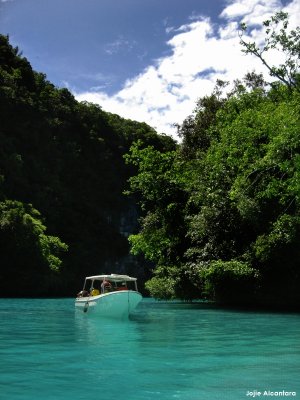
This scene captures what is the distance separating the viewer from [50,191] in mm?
76375

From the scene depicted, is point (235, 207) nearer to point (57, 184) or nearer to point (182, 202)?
point (182, 202)

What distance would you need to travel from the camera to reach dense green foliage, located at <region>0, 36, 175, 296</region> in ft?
196

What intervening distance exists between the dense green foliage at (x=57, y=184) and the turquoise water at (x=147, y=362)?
4253 centimetres

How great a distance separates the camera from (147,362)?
11102 millimetres

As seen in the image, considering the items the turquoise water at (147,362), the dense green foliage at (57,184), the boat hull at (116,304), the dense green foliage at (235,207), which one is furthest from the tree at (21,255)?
the turquoise water at (147,362)

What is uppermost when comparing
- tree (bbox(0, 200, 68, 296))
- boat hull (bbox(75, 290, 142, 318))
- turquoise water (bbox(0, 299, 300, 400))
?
tree (bbox(0, 200, 68, 296))

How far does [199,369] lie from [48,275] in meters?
51.8

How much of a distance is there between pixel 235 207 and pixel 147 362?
20.3m

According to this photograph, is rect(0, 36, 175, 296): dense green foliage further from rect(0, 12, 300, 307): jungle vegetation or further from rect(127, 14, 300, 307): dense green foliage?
rect(127, 14, 300, 307): dense green foliage

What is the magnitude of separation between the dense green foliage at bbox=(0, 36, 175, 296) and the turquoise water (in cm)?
4253

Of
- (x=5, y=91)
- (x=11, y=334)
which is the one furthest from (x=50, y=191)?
(x=11, y=334)

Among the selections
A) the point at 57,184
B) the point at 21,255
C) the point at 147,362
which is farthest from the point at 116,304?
the point at 57,184

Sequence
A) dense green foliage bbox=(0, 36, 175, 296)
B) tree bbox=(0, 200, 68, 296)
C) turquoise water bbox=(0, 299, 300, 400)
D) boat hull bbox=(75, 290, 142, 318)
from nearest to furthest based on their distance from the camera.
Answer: turquoise water bbox=(0, 299, 300, 400) < boat hull bbox=(75, 290, 142, 318) < tree bbox=(0, 200, 68, 296) < dense green foliage bbox=(0, 36, 175, 296)

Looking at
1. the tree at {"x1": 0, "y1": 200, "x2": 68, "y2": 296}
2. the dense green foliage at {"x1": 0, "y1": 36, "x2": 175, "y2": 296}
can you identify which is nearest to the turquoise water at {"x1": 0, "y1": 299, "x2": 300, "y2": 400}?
the tree at {"x1": 0, "y1": 200, "x2": 68, "y2": 296}
